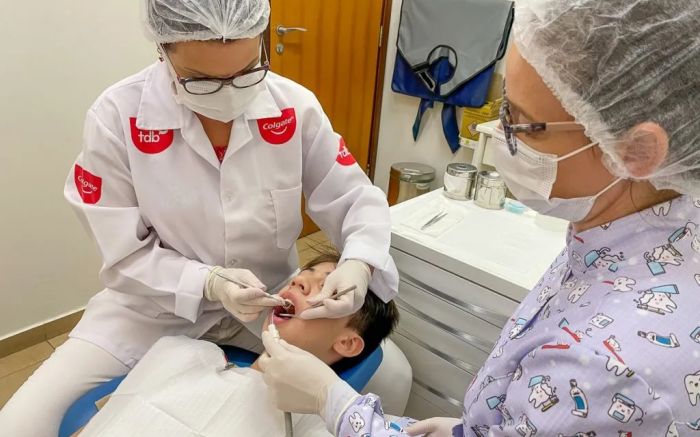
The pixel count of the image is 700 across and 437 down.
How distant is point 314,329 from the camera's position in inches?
51.1

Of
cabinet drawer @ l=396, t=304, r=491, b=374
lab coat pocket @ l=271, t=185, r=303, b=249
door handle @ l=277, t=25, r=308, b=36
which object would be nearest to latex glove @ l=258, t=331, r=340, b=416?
lab coat pocket @ l=271, t=185, r=303, b=249

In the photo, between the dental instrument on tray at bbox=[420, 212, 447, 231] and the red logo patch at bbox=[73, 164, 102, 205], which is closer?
the red logo patch at bbox=[73, 164, 102, 205]

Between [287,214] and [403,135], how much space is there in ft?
6.93

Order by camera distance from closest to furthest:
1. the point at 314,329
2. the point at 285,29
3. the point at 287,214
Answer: the point at 314,329, the point at 287,214, the point at 285,29

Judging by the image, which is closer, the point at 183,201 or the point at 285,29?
the point at 183,201

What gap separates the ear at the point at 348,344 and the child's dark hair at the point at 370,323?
2 centimetres

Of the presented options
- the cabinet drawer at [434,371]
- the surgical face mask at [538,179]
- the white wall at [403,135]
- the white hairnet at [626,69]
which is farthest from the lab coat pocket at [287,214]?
the white wall at [403,135]

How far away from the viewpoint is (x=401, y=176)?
123 inches

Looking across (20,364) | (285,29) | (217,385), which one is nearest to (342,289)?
(217,385)

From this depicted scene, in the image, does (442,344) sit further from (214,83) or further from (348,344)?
(214,83)

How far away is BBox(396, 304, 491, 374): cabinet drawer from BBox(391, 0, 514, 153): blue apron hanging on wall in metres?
1.52

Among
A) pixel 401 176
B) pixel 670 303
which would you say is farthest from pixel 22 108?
pixel 670 303

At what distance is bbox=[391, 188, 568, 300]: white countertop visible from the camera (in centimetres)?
152

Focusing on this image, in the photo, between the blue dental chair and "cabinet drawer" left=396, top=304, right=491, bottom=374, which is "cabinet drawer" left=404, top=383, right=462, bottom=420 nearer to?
"cabinet drawer" left=396, top=304, right=491, bottom=374
